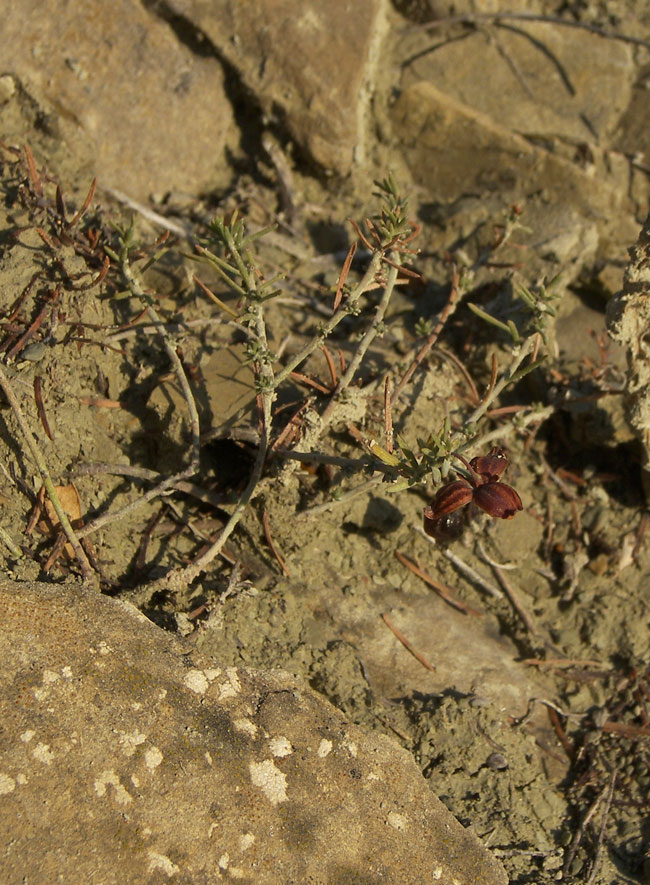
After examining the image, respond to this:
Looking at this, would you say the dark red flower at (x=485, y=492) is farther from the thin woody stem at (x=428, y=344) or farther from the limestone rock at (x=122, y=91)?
the limestone rock at (x=122, y=91)

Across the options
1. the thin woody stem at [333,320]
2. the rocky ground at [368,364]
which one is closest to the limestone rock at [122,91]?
the rocky ground at [368,364]

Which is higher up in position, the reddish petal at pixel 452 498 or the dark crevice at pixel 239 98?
the dark crevice at pixel 239 98

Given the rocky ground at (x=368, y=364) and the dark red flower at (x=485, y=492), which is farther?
the rocky ground at (x=368, y=364)

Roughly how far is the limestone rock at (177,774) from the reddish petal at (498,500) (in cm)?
94

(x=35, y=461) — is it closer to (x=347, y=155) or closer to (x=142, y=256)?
(x=142, y=256)

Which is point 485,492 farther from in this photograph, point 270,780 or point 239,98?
point 239,98

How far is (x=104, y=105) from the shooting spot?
4.27 m

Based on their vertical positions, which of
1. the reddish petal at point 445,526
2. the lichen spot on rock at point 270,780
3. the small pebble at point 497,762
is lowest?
the small pebble at point 497,762

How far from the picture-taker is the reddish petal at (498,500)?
8.34 ft

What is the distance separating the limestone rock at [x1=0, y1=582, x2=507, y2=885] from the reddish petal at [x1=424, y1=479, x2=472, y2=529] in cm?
84

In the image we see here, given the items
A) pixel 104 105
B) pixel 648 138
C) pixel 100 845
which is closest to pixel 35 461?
pixel 100 845

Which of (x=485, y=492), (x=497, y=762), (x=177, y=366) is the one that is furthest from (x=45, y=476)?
(x=497, y=762)

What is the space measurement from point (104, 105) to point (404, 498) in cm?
280

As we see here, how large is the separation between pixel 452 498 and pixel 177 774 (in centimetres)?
127
